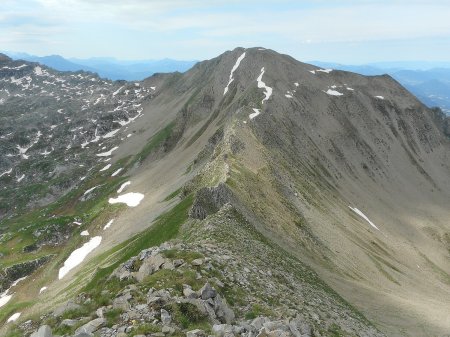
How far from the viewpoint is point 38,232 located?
138250mm

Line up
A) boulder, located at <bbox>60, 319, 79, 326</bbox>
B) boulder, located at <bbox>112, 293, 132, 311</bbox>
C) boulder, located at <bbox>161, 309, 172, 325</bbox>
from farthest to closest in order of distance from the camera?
boulder, located at <bbox>112, 293, 132, 311</bbox> < boulder, located at <bbox>60, 319, 79, 326</bbox> < boulder, located at <bbox>161, 309, 172, 325</bbox>

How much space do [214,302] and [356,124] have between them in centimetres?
17504

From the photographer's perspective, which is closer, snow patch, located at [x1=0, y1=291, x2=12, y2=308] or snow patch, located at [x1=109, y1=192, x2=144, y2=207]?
snow patch, located at [x1=0, y1=291, x2=12, y2=308]

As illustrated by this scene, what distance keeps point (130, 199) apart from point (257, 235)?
90814mm

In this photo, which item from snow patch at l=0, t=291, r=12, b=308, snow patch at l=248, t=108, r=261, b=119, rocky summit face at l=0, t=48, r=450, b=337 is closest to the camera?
rocky summit face at l=0, t=48, r=450, b=337

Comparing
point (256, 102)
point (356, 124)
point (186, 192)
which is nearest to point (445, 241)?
point (356, 124)

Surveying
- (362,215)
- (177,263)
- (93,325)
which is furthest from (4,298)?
(362,215)

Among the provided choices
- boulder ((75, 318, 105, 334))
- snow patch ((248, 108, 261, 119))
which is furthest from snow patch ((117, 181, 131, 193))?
boulder ((75, 318, 105, 334))

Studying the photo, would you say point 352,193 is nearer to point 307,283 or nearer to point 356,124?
point 356,124

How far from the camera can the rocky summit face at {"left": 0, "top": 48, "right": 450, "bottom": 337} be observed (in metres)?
24.3

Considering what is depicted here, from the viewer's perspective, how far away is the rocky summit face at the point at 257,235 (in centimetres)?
2430

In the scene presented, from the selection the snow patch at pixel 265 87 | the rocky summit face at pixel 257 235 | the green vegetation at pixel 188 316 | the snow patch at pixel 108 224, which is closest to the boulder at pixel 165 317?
the rocky summit face at pixel 257 235

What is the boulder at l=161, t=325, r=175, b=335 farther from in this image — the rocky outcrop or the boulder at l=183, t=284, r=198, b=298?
the rocky outcrop

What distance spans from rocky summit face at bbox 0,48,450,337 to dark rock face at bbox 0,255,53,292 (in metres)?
0.34
